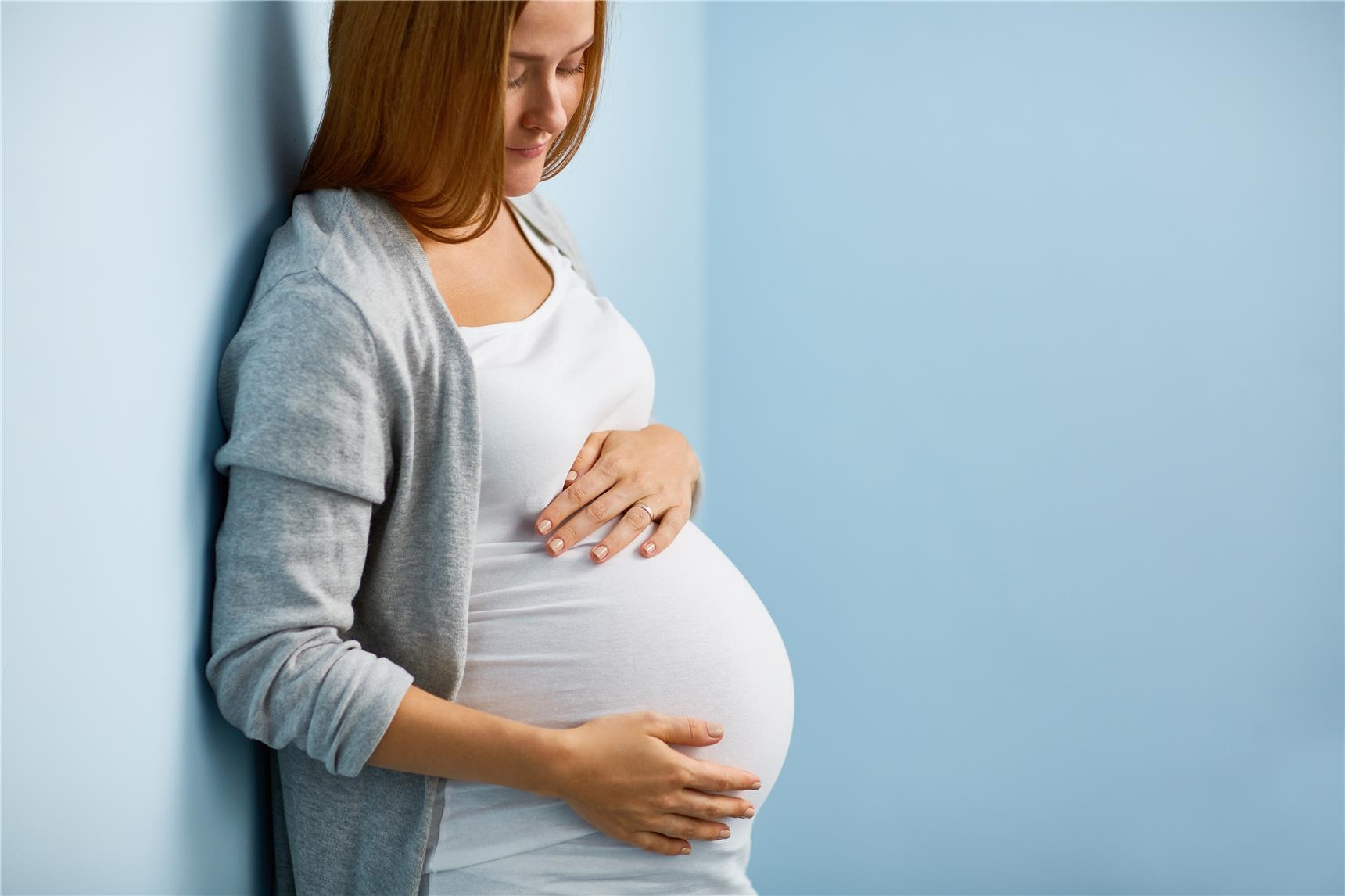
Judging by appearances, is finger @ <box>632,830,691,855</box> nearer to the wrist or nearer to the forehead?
the wrist

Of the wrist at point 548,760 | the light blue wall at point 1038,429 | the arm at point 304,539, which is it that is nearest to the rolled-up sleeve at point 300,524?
the arm at point 304,539

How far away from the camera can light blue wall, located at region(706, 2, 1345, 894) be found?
70.7 inches

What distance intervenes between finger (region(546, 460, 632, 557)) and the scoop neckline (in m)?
0.13

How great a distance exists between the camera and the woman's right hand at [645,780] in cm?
78

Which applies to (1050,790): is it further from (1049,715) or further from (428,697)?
(428,697)

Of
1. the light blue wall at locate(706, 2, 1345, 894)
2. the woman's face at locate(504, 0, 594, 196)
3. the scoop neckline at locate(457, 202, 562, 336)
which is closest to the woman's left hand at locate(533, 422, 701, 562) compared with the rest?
the scoop neckline at locate(457, 202, 562, 336)

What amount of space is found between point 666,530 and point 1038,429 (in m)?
1.17

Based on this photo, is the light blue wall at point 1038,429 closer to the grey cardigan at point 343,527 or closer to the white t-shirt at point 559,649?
the white t-shirt at point 559,649

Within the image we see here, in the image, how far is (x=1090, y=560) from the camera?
1856mm

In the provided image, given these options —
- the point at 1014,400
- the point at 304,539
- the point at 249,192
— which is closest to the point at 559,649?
the point at 304,539

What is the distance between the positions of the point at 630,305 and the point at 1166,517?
Result: 39.1 inches

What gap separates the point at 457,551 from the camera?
766mm

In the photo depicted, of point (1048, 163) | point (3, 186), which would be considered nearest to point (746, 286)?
point (1048, 163)

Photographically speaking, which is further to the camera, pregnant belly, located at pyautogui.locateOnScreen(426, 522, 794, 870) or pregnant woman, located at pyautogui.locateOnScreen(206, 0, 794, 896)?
pregnant belly, located at pyautogui.locateOnScreen(426, 522, 794, 870)
